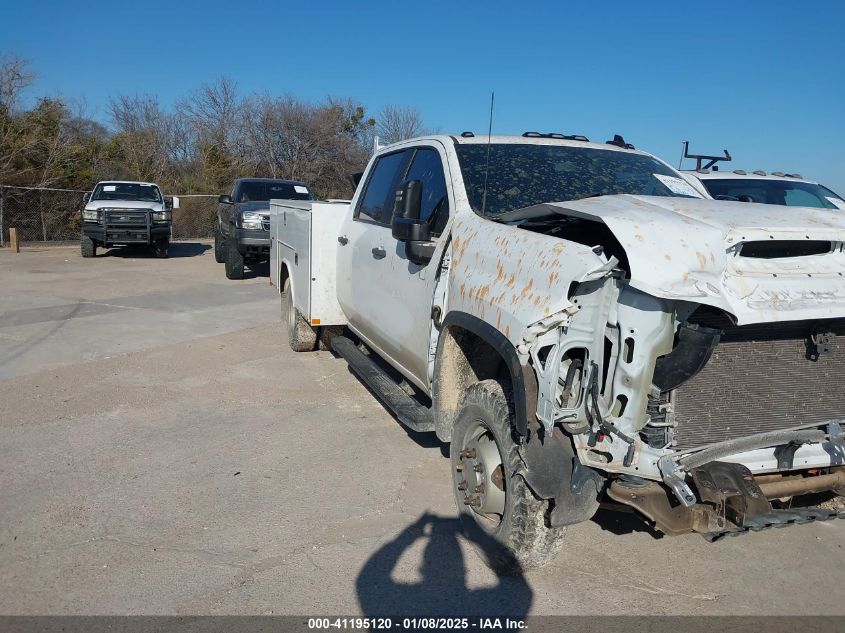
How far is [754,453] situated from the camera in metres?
3.00

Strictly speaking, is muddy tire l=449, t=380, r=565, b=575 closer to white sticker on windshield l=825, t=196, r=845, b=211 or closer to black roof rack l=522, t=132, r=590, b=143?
black roof rack l=522, t=132, r=590, b=143

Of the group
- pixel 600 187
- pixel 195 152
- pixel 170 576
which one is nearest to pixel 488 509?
pixel 170 576

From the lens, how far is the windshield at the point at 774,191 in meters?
8.91

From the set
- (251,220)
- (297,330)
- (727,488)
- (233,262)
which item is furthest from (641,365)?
(233,262)

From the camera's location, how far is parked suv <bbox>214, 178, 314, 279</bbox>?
1338 centimetres

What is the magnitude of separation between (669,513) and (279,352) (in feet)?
19.2

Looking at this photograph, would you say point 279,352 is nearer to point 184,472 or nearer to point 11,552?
point 184,472

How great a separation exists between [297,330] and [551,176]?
410cm

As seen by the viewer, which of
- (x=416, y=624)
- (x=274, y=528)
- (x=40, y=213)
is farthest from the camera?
(x=40, y=213)

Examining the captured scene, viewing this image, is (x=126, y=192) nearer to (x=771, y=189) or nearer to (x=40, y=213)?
(x=40, y=213)

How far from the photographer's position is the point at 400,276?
4562 millimetres

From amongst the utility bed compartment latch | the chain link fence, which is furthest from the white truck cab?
the chain link fence

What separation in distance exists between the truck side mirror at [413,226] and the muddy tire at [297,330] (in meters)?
3.54

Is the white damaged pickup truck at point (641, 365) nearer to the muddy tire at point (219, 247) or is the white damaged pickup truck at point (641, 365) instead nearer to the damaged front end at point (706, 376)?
the damaged front end at point (706, 376)
